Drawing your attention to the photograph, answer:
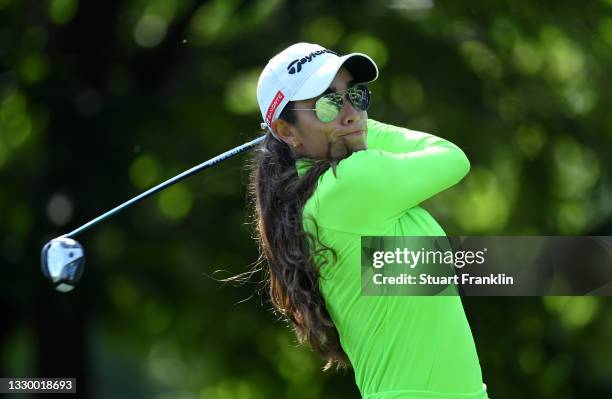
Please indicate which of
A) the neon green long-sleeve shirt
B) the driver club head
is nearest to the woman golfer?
the neon green long-sleeve shirt

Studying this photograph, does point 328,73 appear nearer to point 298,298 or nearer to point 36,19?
point 298,298

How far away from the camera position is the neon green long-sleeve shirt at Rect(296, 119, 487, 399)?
304cm

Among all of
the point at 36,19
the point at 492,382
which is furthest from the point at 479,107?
the point at 36,19

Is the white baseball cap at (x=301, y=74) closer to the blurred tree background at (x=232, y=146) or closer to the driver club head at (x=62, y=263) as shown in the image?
the driver club head at (x=62, y=263)

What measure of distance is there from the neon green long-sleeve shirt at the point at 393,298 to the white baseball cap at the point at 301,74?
25 centimetres

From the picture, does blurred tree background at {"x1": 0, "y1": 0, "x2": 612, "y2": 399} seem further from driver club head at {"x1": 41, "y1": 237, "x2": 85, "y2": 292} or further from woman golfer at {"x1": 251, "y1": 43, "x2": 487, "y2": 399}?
woman golfer at {"x1": 251, "y1": 43, "x2": 487, "y2": 399}

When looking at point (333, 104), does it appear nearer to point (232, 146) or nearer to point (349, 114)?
point (349, 114)

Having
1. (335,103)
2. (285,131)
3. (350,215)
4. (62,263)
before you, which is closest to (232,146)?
(62,263)

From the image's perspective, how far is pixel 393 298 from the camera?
3066mm

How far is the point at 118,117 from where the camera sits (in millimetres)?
9789

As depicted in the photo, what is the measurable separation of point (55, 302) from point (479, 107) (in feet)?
12.0

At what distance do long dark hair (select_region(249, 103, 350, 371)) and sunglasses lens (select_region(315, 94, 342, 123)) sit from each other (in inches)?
3.4

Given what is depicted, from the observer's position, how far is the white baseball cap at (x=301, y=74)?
3.20 meters

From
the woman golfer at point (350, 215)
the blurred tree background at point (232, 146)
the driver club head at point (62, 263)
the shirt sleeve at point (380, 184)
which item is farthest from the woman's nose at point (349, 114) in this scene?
the blurred tree background at point (232, 146)
